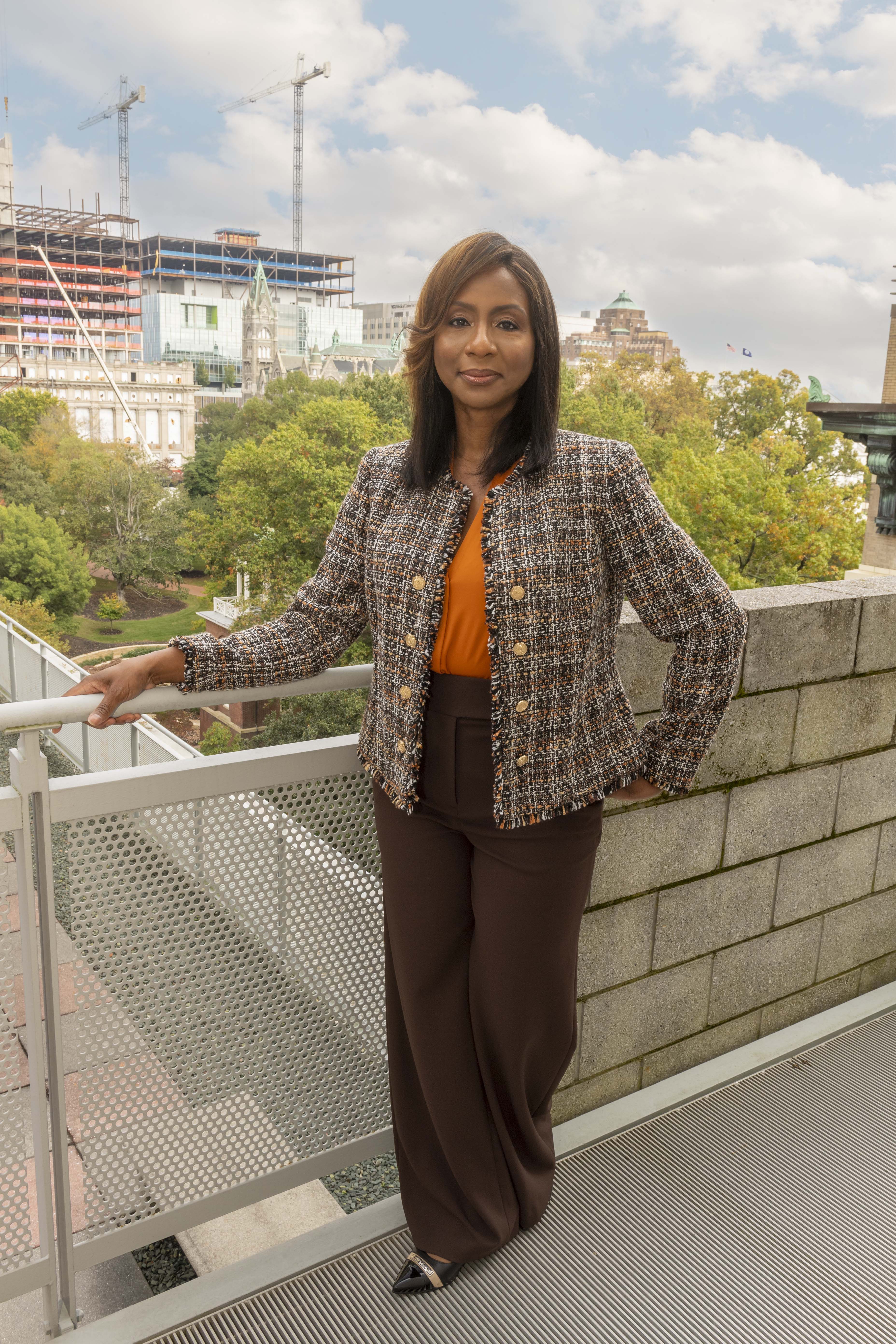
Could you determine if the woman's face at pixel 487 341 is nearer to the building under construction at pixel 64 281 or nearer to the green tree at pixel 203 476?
the green tree at pixel 203 476

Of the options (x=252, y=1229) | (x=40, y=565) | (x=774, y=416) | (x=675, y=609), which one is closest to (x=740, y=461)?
(x=774, y=416)

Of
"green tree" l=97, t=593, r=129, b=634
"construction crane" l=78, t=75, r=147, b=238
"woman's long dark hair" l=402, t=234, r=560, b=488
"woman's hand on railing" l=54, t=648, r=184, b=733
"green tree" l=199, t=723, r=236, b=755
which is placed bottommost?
"green tree" l=199, t=723, r=236, b=755

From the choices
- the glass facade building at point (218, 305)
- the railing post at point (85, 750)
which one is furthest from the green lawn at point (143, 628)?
the glass facade building at point (218, 305)

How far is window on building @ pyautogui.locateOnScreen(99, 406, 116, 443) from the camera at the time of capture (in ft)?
258

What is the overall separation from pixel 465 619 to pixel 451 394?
32 centimetres

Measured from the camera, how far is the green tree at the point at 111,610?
4641 centimetres

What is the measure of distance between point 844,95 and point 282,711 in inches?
5245

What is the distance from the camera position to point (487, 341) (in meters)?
1.34

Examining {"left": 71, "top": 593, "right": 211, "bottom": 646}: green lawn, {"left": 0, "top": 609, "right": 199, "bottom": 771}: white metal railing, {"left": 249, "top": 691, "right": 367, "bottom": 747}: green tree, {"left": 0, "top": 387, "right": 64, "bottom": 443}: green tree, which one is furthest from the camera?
{"left": 0, "top": 387, "right": 64, "bottom": 443}: green tree

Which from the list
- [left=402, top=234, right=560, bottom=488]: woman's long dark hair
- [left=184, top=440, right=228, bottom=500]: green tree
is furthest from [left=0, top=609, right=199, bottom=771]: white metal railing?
[left=184, top=440, right=228, bottom=500]: green tree

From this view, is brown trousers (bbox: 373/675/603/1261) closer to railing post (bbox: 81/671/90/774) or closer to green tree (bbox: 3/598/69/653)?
railing post (bbox: 81/671/90/774)

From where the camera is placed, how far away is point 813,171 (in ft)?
414

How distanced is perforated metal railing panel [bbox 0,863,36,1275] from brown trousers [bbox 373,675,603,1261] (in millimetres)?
495

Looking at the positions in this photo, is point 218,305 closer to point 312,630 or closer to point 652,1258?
point 312,630
